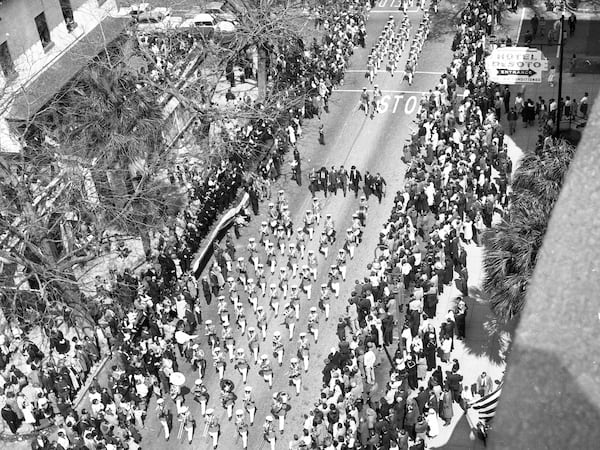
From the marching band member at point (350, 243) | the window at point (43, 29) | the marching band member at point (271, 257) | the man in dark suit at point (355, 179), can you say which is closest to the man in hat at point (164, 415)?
the marching band member at point (271, 257)

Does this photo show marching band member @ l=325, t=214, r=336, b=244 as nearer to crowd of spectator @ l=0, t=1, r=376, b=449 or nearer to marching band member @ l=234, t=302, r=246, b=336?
crowd of spectator @ l=0, t=1, r=376, b=449

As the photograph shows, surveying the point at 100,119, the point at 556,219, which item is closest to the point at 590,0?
the point at 100,119

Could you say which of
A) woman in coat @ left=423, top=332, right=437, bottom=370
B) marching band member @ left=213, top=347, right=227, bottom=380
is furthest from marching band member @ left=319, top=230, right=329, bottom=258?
woman in coat @ left=423, top=332, right=437, bottom=370

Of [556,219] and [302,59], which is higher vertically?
[556,219]

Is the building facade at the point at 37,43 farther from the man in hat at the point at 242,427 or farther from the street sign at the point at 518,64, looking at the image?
the street sign at the point at 518,64

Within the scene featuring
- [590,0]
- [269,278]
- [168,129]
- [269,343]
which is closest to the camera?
[269,343]

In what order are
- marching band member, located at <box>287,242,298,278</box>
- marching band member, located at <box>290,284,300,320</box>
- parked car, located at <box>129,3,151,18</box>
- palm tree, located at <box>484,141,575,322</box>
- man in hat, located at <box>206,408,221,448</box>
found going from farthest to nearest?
1. parked car, located at <box>129,3,151,18</box>
2. marching band member, located at <box>287,242,298,278</box>
3. marching band member, located at <box>290,284,300,320</box>
4. man in hat, located at <box>206,408,221,448</box>
5. palm tree, located at <box>484,141,575,322</box>

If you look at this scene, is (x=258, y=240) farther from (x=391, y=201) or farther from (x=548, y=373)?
(x=548, y=373)

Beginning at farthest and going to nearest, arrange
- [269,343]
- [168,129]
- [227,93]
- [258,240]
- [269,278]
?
1. [227,93]
2. [168,129]
3. [258,240]
4. [269,278]
5. [269,343]
